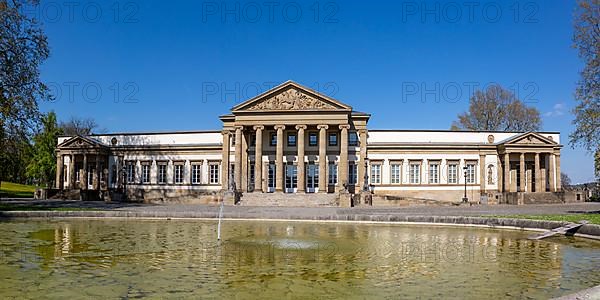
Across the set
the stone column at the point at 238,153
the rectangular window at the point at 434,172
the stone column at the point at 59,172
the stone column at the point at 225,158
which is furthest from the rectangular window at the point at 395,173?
the stone column at the point at 59,172

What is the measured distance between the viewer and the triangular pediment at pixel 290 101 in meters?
46.6

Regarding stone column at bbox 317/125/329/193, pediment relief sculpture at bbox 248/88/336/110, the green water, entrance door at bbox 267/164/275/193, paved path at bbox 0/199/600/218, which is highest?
pediment relief sculpture at bbox 248/88/336/110

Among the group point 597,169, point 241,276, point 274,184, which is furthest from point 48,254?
point 274,184

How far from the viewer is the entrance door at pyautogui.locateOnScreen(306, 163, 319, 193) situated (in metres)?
49.5

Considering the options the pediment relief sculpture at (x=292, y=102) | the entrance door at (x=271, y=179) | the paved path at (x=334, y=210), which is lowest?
the paved path at (x=334, y=210)

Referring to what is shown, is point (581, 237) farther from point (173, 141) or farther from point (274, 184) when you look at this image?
point (173, 141)

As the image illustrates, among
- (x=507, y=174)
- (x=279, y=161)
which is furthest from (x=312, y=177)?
(x=507, y=174)

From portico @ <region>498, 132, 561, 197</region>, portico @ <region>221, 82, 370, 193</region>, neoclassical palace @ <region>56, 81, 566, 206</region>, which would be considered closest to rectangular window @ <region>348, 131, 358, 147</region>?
portico @ <region>221, 82, 370, 193</region>

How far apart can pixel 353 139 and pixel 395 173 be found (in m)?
5.73

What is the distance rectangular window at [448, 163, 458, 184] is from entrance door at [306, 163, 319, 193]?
13821 millimetres

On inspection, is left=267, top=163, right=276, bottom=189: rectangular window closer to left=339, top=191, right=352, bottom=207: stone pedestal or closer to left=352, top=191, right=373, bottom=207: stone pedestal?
left=352, top=191, right=373, bottom=207: stone pedestal

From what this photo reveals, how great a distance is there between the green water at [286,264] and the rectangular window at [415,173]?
3078 cm

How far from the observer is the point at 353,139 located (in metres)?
49.3

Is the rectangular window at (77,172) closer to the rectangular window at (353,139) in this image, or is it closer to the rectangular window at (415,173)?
the rectangular window at (353,139)
